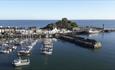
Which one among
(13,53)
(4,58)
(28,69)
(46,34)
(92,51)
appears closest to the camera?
(28,69)

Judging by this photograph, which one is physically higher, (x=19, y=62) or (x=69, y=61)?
(x=19, y=62)

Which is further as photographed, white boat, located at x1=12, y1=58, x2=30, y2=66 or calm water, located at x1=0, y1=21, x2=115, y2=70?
white boat, located at x1=12, y1=58, x2=30, y2=66

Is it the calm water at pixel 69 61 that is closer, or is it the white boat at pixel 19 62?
the calm water at pixel 69 61

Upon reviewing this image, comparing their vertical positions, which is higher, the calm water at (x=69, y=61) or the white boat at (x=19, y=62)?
the white boat at (x=19, y=62)

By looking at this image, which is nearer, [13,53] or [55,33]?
[13,53]

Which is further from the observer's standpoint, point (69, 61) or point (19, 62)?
point (69, 61)

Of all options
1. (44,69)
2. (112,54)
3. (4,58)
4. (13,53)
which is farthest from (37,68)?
(112,54)

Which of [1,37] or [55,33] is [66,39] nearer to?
[55,33]

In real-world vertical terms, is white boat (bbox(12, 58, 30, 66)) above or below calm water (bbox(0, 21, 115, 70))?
above

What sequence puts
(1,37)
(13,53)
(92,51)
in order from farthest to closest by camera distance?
(1,37) < (92,51) < (13,53)

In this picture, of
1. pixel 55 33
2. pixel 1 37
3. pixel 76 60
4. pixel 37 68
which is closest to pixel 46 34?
pixel 55 33
